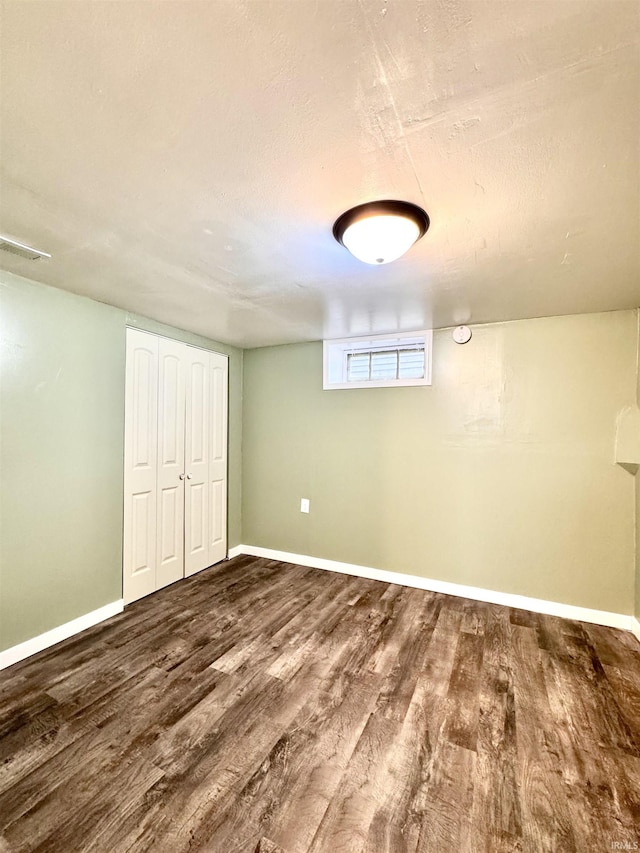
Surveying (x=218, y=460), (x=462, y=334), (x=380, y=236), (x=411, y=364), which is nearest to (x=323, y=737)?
(x=380, y=236)

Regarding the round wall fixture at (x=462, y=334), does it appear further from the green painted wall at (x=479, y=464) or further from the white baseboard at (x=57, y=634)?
the white baseboard at (x=57, y=634)

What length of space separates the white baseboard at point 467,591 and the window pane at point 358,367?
1.79 m

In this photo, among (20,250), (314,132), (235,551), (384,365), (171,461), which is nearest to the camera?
(314,132)

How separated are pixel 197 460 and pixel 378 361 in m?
1.97

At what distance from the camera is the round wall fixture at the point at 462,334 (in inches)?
117

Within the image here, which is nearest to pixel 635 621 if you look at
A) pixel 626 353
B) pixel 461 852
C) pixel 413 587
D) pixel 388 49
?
pixel 413 587

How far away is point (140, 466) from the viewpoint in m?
2.87

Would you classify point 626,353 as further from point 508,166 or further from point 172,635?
point 172,635

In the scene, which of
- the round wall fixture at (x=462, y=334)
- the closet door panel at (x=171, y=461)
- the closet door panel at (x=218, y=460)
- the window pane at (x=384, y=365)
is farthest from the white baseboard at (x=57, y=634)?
the round wall fixture at (x=462, y=334)

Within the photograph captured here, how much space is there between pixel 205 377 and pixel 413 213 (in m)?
2.60

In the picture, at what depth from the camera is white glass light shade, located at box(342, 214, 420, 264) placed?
1.37 metres

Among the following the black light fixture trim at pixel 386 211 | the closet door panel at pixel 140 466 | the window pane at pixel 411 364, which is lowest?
the closet door panel at pixel 140 466

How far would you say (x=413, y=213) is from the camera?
138 centimetres

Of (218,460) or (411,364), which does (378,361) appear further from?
(218,460)
